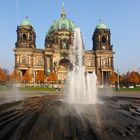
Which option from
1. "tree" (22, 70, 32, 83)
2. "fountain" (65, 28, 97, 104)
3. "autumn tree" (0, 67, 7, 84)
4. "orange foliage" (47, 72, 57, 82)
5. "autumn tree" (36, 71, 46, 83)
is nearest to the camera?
"fountain" (65, 28, 97, 104)

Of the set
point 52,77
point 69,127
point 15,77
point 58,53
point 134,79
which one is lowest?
point 69,127

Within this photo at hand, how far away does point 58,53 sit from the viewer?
345 ft

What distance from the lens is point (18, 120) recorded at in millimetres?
12695

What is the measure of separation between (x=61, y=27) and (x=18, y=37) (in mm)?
19186

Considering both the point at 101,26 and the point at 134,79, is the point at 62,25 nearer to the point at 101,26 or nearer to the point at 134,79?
the point at 101,26

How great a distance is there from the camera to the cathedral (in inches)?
3991

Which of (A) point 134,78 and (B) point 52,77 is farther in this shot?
(A) point 134,78

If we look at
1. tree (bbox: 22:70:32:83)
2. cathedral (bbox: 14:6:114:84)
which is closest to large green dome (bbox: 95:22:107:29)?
cathedral (bbox: 14:6:114:84)

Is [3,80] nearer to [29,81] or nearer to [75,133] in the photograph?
[29,81]

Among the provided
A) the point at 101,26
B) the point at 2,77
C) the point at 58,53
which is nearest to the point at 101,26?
the point at 101,26

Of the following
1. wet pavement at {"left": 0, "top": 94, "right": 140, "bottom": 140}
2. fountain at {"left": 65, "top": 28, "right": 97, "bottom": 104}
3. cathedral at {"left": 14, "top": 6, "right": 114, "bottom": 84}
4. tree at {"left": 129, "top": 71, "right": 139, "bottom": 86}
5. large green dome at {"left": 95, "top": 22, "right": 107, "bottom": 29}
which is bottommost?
wet pavement at {"left": 0, "top": 94, "right": 140, "bottom": 140}

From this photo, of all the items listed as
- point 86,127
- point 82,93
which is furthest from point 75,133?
point 82,93

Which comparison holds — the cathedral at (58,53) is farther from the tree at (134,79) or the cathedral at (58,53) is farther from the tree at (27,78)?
the tree at (134,79)

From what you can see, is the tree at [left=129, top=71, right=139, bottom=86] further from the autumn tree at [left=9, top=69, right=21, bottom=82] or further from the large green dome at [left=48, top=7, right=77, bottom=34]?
the autumn tree at [left=9, top=69, right=21, bottom=82]
